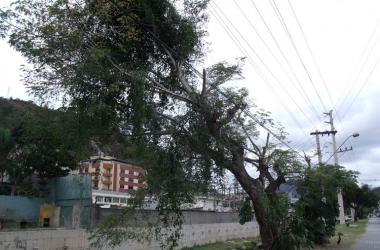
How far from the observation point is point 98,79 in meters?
12.9

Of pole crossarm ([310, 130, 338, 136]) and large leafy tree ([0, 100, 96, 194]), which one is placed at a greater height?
pole crossarm ([310, 130, 338, 136])

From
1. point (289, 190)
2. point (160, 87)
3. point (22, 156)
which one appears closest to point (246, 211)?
point (289, 190)

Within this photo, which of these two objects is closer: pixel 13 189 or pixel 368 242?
pixel 13 189

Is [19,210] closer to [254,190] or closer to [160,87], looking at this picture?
[160,87]

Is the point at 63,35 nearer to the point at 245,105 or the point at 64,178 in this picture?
the point at 245,105

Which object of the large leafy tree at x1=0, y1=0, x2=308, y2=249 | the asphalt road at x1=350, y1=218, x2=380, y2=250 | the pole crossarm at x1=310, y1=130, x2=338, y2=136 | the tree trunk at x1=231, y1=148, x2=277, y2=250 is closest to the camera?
the large leafy tree at x1=0, y1=0, x2=308, y2=249

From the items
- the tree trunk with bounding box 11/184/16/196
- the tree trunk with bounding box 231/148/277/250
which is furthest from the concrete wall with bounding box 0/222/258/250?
the tree trunk with bounding box 11/184/16/196

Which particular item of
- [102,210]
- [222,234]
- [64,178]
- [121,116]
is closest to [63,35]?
[121,116]

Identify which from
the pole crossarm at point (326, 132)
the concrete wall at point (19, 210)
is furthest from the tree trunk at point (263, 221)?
the pole crossarm at point (326, 132)

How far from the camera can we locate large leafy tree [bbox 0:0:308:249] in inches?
515

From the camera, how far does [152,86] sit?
14.2 metres

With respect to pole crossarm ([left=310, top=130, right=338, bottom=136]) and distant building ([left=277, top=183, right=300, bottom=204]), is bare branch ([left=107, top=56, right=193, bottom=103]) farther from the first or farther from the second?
pole crossarm ([left=310, top=130, right=338, bottom=136])

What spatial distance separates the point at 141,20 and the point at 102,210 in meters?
7.83

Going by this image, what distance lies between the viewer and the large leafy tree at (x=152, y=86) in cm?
1307
